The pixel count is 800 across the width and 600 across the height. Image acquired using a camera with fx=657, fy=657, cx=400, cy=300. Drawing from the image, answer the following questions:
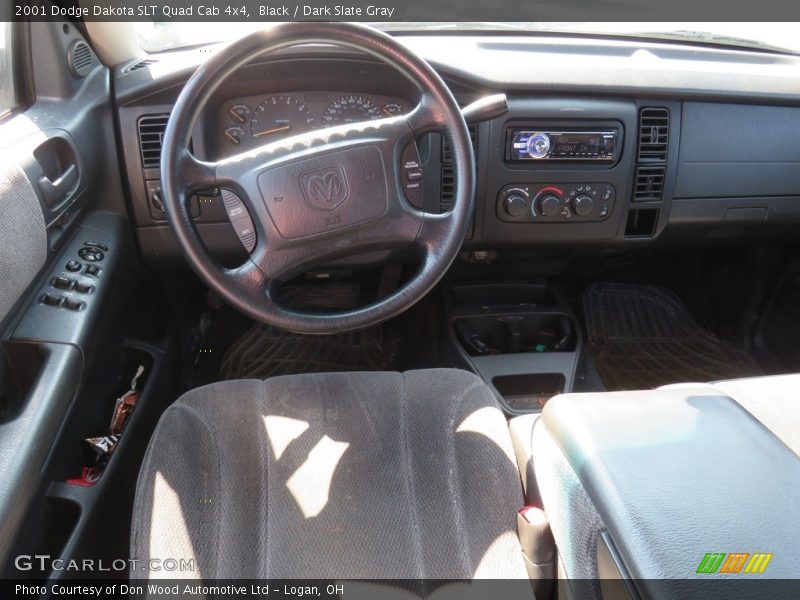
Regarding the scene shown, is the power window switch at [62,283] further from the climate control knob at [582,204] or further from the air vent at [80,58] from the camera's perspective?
the climate control knob at [582,204]

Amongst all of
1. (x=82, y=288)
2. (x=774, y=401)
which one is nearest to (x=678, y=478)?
(x=774, y=401)

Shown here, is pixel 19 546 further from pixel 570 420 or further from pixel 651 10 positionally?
pixel 651 10

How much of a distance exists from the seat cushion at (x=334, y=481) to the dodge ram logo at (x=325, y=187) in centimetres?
35

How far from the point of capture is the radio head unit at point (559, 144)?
1668mm

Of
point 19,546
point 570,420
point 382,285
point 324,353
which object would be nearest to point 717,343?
point 382,285

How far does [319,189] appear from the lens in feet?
4.12

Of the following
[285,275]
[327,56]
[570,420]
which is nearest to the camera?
[570,420]

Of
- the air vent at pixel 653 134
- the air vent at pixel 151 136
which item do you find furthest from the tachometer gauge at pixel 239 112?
the air vent at pixel 653 134

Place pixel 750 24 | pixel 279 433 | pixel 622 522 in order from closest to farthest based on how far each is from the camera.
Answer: pixel 622 522, pixel 279 433, pixel 750 24

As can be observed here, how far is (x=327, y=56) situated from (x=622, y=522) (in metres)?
1.20

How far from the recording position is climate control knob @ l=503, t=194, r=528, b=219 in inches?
68.1

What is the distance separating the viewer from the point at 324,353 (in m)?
2.12

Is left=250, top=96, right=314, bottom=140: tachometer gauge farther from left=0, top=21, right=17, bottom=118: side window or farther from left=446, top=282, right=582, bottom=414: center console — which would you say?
left=446, top=282, right=582, bottom=414: center console

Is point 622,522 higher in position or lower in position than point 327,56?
lower
